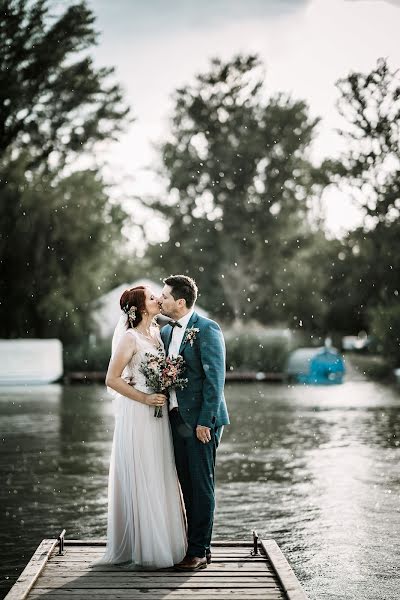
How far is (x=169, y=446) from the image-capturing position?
6.30 meters

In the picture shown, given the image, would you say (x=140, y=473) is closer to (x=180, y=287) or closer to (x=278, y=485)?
Answer: (x=180, y=287)

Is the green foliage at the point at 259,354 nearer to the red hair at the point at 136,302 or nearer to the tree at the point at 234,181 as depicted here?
the tree at the point at 234,181

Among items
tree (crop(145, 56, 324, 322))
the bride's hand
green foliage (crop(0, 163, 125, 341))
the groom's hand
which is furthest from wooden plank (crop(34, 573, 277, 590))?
tree (crop(145, 56, 324, 322))

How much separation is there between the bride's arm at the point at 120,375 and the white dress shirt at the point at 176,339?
96mm

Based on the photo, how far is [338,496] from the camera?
10.8m

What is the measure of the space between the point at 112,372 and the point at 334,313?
6050 centimetres

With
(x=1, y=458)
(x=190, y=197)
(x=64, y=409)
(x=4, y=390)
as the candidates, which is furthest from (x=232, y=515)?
→ (x=190, y=197)

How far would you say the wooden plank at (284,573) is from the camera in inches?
209

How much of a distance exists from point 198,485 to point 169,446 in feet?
1.08

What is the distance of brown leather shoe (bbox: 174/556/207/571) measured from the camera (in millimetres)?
6051

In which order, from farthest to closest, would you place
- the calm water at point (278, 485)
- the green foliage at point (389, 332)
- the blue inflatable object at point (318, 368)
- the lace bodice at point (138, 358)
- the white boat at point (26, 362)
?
the green foliage at point (389, 332)
the white boat at point (26, 362)
the blue inflatable object at point (318, 368)
the calm water at point (278, 485)
the lace bodice at point (138, 358)

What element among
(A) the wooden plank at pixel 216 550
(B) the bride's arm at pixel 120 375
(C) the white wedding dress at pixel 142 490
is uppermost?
(B) the bride's arm at pixel 120 375

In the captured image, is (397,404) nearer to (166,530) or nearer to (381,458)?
(381,458)

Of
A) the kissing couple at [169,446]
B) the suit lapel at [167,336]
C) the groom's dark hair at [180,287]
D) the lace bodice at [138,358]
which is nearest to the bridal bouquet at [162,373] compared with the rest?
the kissing couple at [169,446]
